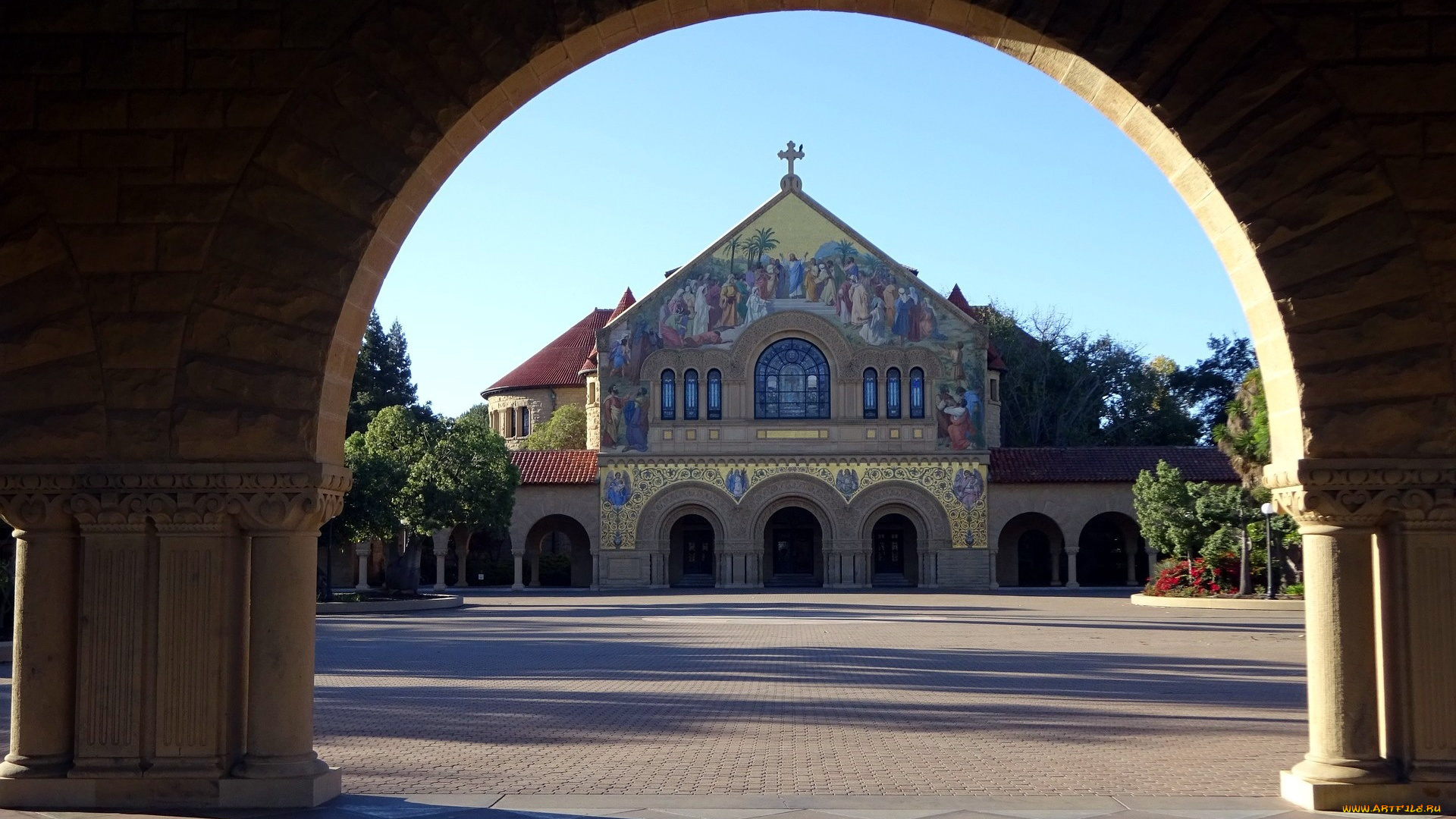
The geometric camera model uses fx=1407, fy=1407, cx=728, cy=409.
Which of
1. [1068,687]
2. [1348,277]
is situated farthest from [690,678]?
[1348,277]

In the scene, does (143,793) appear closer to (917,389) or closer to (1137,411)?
(917,389)

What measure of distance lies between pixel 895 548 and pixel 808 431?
584cm

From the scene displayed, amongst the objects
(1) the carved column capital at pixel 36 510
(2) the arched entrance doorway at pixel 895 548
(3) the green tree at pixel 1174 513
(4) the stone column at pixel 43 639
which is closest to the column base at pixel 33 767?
(4) the stone column at pixel 43 639

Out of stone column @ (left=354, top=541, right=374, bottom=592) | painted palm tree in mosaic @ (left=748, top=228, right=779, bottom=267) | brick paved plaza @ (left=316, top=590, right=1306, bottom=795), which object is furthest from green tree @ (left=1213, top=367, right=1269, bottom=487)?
stone column @ (left=354, top=541, right=374, bottom=592)

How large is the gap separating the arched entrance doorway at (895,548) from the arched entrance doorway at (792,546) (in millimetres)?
2156

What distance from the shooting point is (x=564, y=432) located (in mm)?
62000

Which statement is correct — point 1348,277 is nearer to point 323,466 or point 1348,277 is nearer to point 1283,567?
point 323,466

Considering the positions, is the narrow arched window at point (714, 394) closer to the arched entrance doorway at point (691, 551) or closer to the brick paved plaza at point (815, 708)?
the arched entrance doorway at point (691, 551)

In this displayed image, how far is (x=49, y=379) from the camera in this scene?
771cm

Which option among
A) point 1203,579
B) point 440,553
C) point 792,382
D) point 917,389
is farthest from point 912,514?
point 440,553

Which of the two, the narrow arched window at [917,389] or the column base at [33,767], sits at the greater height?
the narrow arched window at [917,389]

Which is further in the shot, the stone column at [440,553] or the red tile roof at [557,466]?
the red tile roof at [557,466]

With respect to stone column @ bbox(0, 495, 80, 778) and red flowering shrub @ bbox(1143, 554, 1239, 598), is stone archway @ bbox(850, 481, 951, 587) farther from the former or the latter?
stone column @ bbox(0, 495, 80, 778)

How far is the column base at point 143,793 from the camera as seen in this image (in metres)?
7.34
